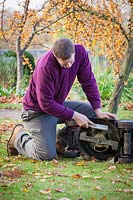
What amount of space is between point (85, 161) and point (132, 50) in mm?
2613

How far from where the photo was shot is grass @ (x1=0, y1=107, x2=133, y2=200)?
4324 mm

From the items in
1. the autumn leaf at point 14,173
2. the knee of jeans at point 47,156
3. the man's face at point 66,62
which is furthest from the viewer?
the knee of jeans at point 47,156

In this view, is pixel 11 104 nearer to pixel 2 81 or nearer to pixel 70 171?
pixel 2 81

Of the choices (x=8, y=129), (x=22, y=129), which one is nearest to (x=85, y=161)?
(x=22, y=129)

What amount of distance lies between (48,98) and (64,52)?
0.53 metres

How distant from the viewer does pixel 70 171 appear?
17.4ft

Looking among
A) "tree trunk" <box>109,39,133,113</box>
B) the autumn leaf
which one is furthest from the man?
"tree trunk" <box>109,39,133,113</box>

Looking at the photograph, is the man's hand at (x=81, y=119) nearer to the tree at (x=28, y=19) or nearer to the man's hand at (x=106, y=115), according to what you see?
the man's hand at (x=106, y=115)

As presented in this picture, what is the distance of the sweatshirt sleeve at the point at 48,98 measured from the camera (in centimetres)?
572

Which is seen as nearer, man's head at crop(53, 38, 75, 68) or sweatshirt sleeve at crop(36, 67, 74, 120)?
man's head at crop(53, 38, 75, 68)

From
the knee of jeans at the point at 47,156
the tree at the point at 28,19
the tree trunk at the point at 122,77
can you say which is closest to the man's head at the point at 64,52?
the knee of jeans at the point at 47,156

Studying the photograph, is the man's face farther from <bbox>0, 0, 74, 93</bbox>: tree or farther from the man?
<bbox>0, 0, 74, 93</bbox>: tree

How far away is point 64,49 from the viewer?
5.50 m

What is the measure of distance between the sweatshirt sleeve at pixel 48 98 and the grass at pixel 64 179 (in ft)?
1.70
